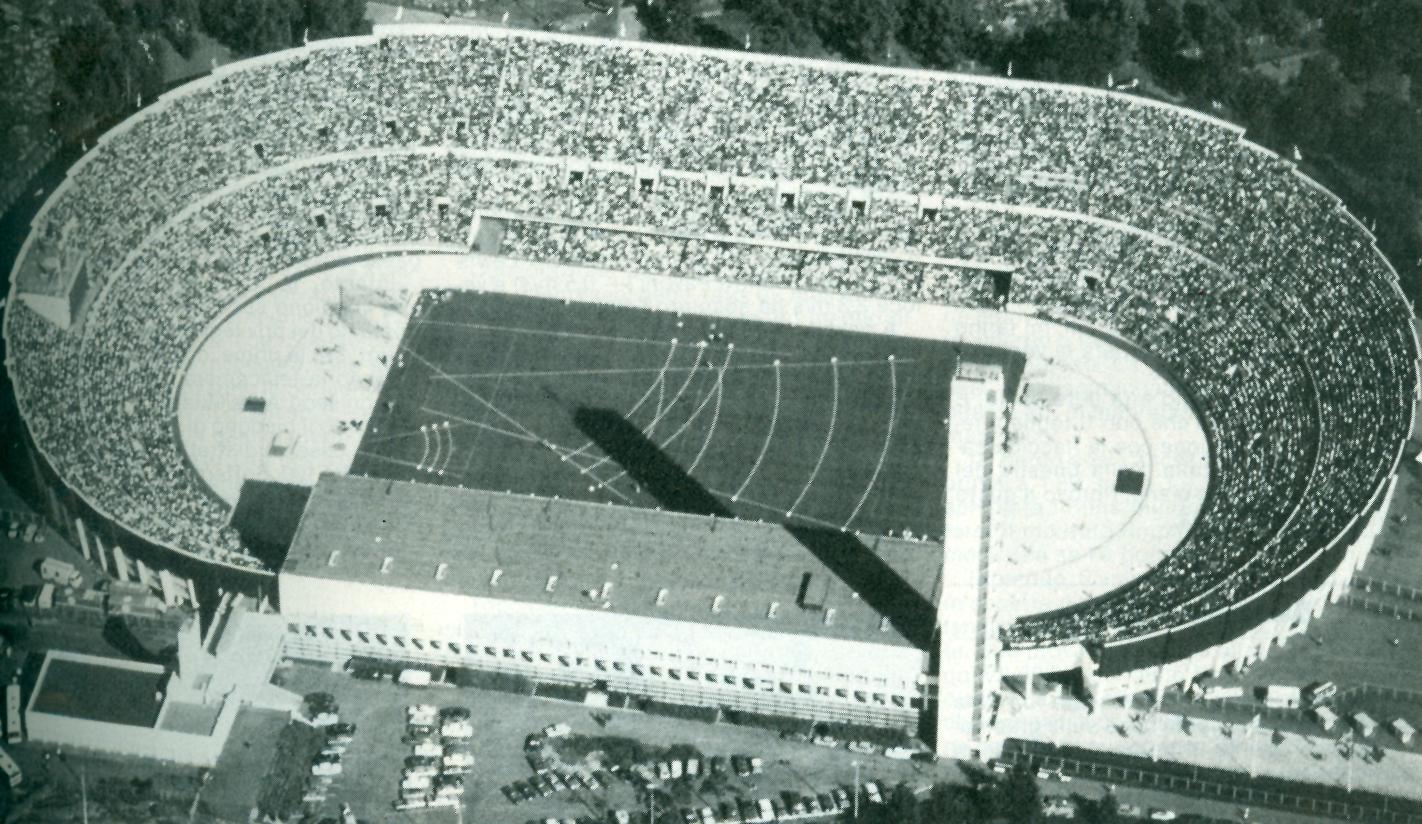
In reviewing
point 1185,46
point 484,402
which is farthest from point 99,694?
point 1185,46

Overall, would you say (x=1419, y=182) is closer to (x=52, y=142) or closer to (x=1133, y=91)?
(x=1133, y=91)

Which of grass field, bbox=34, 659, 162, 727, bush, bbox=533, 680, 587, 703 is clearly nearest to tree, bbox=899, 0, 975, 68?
bush, bbox=533, 680, 587, 703

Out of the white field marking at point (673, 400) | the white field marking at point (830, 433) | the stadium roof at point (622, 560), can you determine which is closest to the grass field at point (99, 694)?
the stadium roof at point (622, 560)

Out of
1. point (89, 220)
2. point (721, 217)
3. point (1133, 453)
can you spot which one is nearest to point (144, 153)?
point (89, 220)

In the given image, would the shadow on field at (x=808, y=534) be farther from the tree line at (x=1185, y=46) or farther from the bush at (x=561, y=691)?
Answer: the tree line at (x=1185, y=46)

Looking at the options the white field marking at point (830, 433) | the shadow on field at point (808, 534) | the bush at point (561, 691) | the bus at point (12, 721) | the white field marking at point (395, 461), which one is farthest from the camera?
the white field marking at point (395, 461)
